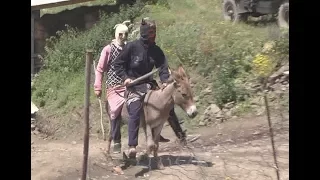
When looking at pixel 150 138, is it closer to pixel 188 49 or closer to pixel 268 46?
pixel 188 49

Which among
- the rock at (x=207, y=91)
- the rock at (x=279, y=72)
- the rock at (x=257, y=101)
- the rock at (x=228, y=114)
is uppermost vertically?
the rock at (x=279, y=72)

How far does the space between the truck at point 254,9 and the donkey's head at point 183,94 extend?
48.1 inches

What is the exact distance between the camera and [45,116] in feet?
24.5

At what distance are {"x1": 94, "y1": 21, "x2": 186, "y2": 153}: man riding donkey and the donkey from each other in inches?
3.5

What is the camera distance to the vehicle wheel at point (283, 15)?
251 inches

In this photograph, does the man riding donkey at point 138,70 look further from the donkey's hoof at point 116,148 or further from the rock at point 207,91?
the rock at point 207,91

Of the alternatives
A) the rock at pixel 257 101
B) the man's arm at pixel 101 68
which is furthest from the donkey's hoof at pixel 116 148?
the rock at pixel 257 101

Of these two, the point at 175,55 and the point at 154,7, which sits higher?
the point at 154,7

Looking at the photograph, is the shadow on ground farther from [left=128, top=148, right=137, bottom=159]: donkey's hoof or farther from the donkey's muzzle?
the donkey's muzzle

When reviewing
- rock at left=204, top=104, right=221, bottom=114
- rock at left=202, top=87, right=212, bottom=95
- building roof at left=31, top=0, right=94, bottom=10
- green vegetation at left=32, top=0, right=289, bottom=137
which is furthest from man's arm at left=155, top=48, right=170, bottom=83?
building roof at left=31, top=0, right=94, bottom=10

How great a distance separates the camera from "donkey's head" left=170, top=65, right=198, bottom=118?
19.4 ft
